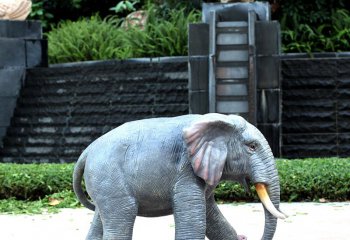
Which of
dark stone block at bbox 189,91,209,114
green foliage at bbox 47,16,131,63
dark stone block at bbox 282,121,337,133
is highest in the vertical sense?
green foliage at bbox 47,16,131,63

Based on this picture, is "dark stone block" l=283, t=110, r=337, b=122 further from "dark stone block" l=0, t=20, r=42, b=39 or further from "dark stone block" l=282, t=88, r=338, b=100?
"dark stone block" l=0, t=20, r=42, b=39

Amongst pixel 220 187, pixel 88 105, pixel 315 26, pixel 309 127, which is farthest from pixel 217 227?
pixel 315 26

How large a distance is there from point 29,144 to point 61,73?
168cm

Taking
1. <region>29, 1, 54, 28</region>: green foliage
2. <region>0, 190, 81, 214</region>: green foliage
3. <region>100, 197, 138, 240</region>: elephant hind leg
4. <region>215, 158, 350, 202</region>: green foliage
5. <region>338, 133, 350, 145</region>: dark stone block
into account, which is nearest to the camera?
<region>100, 197, 138, 240</region>: elephant hind leg

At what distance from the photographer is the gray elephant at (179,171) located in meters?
5.89

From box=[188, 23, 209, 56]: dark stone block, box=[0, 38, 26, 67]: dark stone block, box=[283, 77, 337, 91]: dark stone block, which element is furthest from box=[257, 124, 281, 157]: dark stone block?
box=[0, 38, 26, 67]: dark stone block

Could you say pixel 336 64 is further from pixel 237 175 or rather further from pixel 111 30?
pixel 237 175

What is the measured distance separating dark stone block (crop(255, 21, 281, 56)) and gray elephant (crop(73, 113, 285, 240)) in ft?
27.9

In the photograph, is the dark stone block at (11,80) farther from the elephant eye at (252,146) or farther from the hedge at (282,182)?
the elephant eye at (252,146)

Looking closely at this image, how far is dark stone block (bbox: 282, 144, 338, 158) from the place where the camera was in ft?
49.3

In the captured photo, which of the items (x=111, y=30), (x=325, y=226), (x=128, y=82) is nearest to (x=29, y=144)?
(x=128, y=82)

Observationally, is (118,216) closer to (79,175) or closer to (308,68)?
(79,175)

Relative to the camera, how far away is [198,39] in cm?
1473

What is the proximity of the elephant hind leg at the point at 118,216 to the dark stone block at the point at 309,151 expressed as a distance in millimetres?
9250
